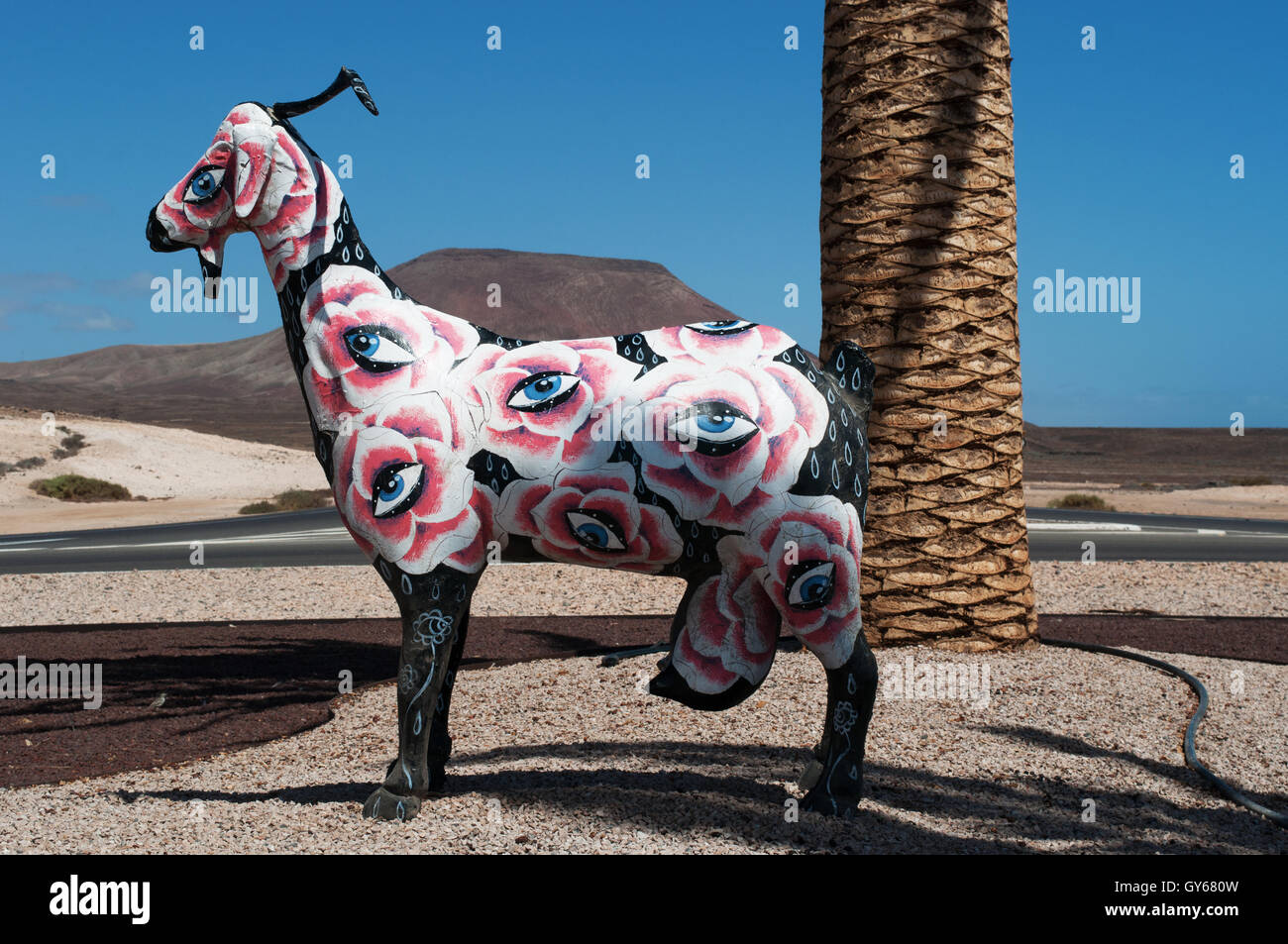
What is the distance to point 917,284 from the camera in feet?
23.9

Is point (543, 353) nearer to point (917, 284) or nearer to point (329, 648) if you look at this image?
point (917, 284)

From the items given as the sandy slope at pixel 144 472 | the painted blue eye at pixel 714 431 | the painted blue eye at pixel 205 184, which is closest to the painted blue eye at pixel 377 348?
the painted blue eye at pixel 205 184

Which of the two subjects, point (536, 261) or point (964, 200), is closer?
point (964, 200)

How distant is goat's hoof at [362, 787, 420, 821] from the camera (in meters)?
4.40

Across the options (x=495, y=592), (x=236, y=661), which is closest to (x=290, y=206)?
(x=236, y=661)

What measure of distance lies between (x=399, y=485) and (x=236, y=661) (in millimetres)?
4893

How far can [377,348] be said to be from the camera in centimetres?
435

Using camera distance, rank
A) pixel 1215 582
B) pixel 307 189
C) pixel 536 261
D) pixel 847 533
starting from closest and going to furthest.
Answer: pixel 847 533, pixel 307 189, pixel 1215 582, pixel 536 261

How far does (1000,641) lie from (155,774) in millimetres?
5113

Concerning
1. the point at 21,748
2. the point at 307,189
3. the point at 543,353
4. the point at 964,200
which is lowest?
the point at 21,748

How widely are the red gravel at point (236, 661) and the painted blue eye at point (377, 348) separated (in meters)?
2.82

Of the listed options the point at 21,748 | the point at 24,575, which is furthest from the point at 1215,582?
the point at 24,575

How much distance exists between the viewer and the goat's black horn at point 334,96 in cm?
449

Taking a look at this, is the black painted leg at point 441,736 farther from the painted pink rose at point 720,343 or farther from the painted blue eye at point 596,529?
the painted pink rose at point 720,343
